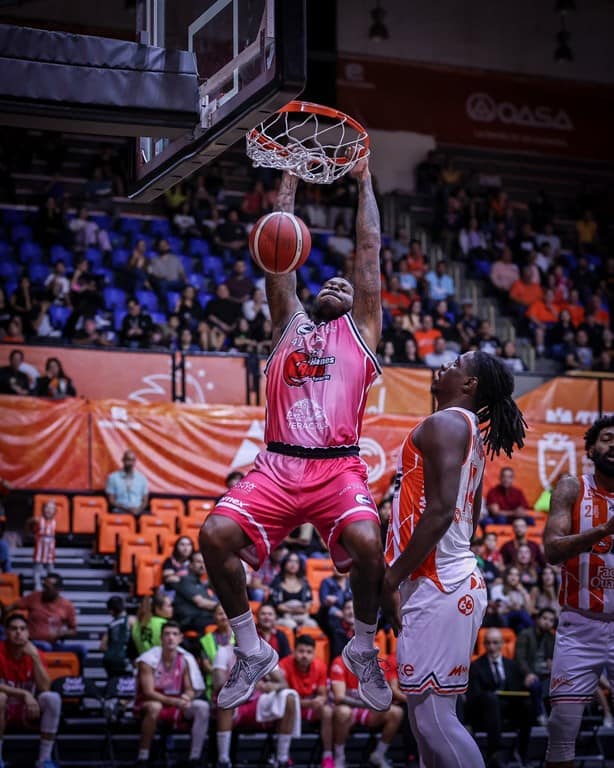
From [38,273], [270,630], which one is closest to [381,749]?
[270,630]

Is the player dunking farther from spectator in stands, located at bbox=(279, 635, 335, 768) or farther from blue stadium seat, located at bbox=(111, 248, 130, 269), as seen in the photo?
blue stadium seat, located at bbox=(111, 248, 130, 269)

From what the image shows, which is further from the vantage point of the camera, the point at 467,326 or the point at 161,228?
the point at 161,228

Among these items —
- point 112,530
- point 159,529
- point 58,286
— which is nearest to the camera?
point 159,529

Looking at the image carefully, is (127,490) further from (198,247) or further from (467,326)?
(467,326)

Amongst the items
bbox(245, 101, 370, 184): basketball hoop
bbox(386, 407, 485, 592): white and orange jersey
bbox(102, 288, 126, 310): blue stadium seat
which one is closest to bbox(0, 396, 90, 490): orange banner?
bbox(102, 288, 126, 310): blue stadium seat

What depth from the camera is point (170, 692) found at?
11.4 metres

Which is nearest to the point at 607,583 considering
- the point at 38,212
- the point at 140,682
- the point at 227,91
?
the point at 227,91

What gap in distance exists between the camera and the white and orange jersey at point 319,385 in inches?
251

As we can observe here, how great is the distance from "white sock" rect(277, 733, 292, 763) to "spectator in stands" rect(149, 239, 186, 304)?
8.83 meters

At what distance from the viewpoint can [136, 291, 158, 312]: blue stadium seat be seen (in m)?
18.0

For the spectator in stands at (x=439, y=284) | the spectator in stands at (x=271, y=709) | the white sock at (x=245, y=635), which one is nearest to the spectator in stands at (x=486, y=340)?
the spectator in stands at (x=439, y=284)

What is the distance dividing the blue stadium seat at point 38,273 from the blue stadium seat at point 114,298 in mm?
949

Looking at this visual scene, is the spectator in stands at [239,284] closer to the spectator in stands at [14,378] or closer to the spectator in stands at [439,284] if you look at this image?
the spectator in stands at [439,284]

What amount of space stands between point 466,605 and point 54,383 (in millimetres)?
9761
